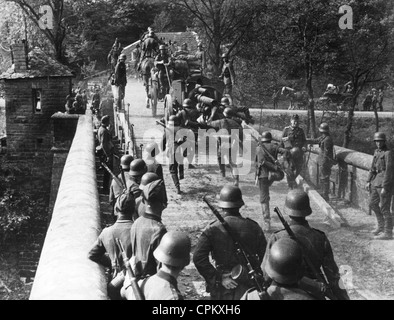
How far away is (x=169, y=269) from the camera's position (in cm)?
426

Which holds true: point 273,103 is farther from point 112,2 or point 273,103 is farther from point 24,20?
point 24,20

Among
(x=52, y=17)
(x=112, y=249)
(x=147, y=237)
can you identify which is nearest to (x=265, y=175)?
(x=147, y=237)

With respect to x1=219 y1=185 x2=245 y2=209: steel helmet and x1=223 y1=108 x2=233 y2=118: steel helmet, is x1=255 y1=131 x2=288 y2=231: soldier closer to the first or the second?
x1=223 y1=108 x2=233 y2=118: steel helmet

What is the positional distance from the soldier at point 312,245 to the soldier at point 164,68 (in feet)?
45.3

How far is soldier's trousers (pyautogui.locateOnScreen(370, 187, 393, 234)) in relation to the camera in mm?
9828

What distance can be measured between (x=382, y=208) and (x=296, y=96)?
68.7ft

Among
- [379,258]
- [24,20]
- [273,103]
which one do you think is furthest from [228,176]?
[24,20]

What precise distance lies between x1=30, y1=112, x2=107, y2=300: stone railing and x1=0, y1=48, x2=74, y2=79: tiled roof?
1331 cm

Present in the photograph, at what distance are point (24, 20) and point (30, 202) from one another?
13894mm

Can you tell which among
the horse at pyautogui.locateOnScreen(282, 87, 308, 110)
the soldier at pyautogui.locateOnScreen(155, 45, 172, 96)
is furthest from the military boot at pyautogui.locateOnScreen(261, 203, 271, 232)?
the horse at pyautogui.locateOnScreen(282, 87, 308, 110)

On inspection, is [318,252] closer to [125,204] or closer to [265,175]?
[125,204]

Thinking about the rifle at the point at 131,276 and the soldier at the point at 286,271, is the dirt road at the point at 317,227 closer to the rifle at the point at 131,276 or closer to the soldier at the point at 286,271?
the rifle at the point at 131,276

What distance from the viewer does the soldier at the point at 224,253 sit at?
565 centimetres

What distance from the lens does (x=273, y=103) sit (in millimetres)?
31438
